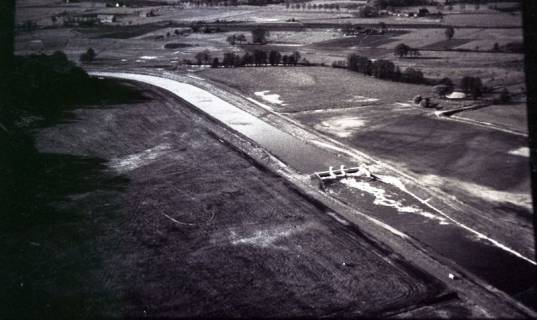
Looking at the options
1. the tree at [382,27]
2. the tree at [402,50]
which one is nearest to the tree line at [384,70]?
the tree at [402,50]

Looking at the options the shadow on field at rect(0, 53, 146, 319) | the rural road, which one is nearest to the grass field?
the rural road

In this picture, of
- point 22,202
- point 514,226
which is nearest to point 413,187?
point 514,226

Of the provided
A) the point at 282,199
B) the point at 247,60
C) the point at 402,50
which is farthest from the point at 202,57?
the point at 282,199

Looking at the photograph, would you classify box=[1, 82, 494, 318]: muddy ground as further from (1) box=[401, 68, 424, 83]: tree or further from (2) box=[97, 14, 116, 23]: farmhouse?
(2) box=[97, 14, 116, 23]: farmhouse

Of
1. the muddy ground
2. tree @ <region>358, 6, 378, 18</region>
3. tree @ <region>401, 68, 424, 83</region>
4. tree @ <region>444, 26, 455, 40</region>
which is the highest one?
tree @ <region>358, 6, 378, 18</region>

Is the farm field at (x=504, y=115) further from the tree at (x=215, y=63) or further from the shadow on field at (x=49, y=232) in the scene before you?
the tree at (x=215, y=63)

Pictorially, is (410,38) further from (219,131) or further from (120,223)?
(120,223)
